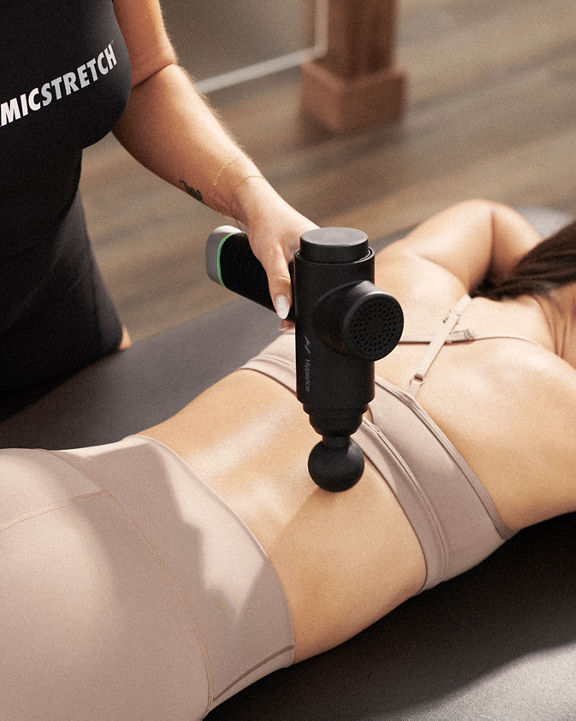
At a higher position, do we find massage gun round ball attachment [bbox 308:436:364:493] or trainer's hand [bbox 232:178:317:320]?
trainer's hand [bbox 232:178:317:320]

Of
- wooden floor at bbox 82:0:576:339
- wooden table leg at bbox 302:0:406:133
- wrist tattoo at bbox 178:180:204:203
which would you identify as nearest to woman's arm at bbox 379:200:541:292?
wrist tattoo at bbox 178:180:204:203

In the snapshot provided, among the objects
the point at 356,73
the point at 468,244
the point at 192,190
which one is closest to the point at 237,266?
the point at 192,190

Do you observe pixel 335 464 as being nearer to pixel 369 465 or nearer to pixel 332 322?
pixel 369 465

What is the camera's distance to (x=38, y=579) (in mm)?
883

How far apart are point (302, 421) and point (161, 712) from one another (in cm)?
40

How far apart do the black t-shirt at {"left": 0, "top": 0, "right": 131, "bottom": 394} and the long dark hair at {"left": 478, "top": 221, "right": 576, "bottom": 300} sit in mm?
663

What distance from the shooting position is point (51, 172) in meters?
→ 1.16

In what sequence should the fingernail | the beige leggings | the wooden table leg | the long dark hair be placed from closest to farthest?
the beige leggings
the fingernail
the long dark hair
the wooden table leg

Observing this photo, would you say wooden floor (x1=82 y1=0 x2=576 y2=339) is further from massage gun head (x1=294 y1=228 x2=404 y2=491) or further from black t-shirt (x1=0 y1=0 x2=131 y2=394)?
massage gun head (x1=294 y1=228 x2=404 y2=491)

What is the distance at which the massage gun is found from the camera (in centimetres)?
88

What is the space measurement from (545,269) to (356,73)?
1996mm

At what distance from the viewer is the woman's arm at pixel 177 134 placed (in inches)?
44.1

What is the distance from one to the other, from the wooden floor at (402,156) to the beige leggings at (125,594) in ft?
4.53

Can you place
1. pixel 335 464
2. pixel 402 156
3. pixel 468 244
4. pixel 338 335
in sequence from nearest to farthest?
pixel 338 335
pixel 335 464
pixel 468 244
pixel 402 156
